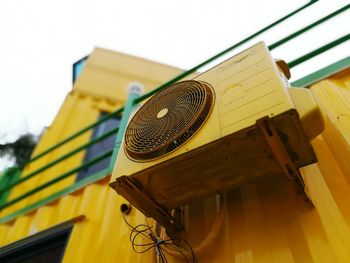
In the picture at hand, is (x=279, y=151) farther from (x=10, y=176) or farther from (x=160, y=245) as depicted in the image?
(x=10, y=176)

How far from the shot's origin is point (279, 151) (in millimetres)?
1125

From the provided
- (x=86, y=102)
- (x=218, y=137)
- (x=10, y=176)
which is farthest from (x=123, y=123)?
(x=86, y=102)

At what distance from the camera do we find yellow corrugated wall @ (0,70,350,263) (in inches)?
44.6

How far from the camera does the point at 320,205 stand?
1.22 meters

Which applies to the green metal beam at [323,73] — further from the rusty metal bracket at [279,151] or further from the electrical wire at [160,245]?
the electrical wire at [160,245]

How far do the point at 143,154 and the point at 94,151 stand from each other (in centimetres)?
338

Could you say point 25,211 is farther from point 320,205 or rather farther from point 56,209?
point 320,205

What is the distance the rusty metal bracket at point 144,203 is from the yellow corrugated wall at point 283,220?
4.1 inches

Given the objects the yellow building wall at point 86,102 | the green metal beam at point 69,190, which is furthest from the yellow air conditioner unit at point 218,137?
the yellow building wall at point 86,102

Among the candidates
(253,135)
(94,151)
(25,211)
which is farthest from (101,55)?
(253,135)

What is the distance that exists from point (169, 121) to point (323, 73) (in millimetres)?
1203

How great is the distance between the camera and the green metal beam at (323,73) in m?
1.79

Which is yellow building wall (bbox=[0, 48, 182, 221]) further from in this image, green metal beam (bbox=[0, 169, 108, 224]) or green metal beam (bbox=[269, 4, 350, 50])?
green metal beam (bbox=[269, 4, 350, 50])

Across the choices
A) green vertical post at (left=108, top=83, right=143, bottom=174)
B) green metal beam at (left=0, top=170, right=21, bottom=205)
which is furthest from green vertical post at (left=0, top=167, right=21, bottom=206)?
green vertical post at (left=108, top=83, right=143, bottom=174)
